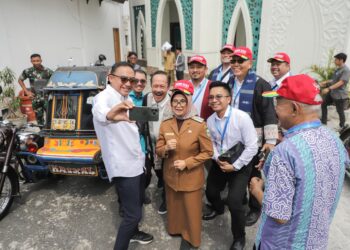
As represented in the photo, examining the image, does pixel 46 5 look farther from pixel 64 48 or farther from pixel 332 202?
pixel 332 202

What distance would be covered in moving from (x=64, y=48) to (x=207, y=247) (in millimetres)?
10187

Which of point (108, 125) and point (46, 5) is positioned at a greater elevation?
point (46, 5)

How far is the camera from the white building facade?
6984 millimetres

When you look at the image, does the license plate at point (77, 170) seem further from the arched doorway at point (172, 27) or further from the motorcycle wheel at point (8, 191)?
the arched doorway at point (172, 27)

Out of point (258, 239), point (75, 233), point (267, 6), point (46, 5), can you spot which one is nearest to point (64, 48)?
point (46, 5)

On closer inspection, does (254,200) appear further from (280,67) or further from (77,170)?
(77,170)

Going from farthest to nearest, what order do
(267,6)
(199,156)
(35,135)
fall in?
(267,6) < (35,135) < (199,156)

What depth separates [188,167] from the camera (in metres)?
2.43

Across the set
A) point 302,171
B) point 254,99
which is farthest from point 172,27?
point 302,171

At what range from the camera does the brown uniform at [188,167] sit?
2.46m

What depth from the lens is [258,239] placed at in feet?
5.41

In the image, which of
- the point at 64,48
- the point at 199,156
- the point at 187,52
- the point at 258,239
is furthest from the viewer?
the point at 187,52

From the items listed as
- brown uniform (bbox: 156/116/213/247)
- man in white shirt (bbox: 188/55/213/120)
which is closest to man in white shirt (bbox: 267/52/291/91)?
man in white shirt (bbox: 188/55/213/120)

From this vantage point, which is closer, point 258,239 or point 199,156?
point 258,239
